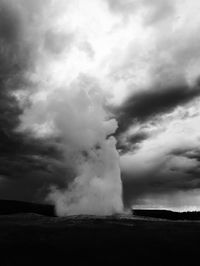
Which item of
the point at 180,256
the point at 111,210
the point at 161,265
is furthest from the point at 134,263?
the point at 111,210

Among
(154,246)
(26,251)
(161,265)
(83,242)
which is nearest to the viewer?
(161,265)

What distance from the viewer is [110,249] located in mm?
42562

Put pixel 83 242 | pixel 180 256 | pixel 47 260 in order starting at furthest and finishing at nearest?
pixel 83 242, pixel 180 256, pixel 47 260

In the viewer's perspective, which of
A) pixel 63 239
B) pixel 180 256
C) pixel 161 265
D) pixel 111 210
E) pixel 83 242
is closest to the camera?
pixel 161 265

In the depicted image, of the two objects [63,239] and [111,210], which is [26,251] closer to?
[63,239]

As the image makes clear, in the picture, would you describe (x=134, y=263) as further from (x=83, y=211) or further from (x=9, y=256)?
(x=83, y=211)

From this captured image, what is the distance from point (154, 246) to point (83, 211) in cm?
11102

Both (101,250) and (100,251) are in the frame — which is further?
(101,250)

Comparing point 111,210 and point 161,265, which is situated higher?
point 111,210

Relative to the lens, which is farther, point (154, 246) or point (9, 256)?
point (154, 246)

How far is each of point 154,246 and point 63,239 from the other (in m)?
14.7

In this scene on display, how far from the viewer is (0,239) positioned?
53.0 metres

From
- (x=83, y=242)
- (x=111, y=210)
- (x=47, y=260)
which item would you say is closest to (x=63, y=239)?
(x=83, y=242)

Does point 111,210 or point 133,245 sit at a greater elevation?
point 111,210
